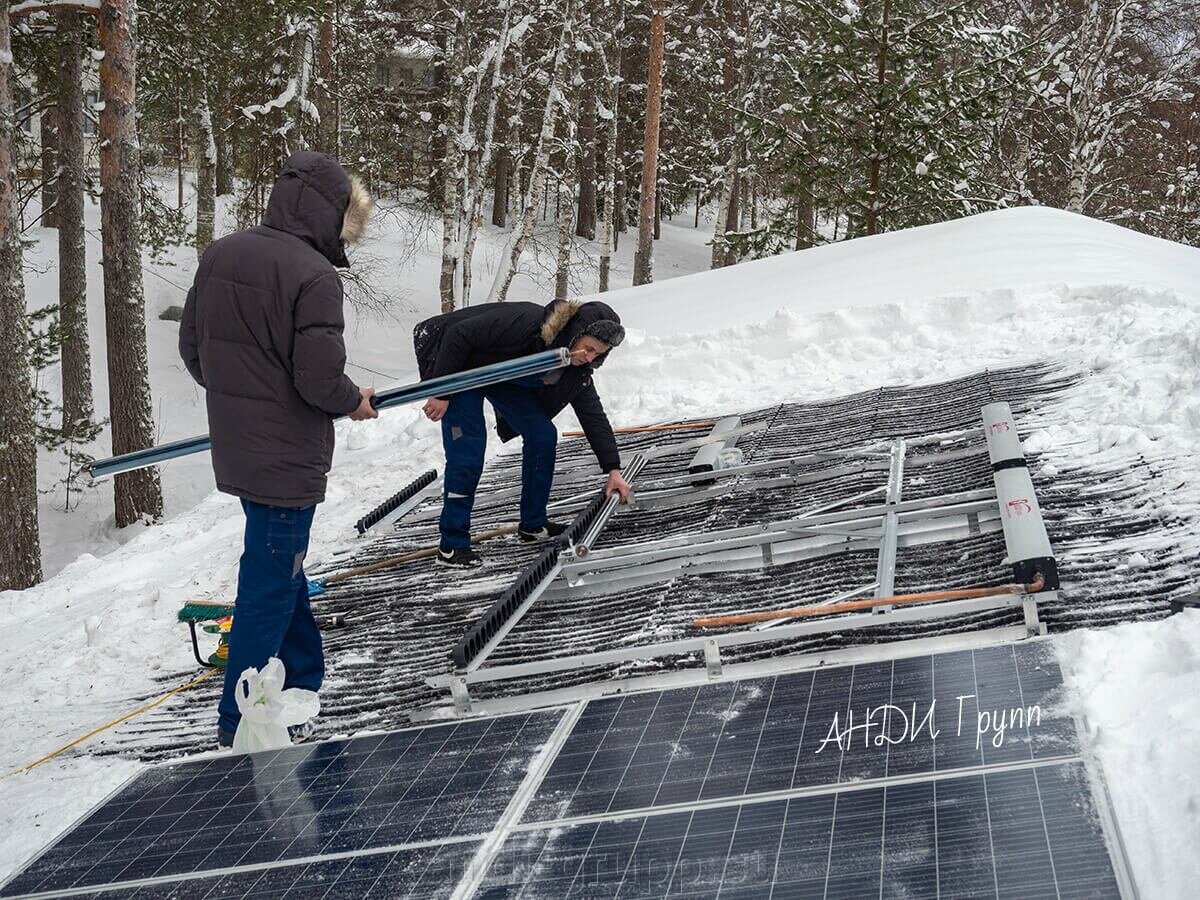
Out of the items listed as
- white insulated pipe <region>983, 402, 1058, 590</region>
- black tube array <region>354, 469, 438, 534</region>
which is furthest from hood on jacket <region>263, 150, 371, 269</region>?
black tube array <region>354, 469, 438, 534</region>

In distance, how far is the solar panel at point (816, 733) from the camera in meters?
2.82

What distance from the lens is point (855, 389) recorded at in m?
9.38

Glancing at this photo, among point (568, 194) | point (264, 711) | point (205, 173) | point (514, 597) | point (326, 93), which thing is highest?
point (326, 93)

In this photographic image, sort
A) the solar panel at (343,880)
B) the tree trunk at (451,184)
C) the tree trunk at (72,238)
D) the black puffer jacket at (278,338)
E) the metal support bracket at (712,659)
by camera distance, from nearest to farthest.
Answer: the solar panel at (343,880) → the metal support bracket at (712,659) → the black puffer jacket at (278,338) → the tree trunk at (72,238) → the tree trunk at (451,184)

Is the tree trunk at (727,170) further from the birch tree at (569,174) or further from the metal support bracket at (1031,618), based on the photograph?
the metal support bracket at (1031,618)

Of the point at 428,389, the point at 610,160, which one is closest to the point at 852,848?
the point at 428,389

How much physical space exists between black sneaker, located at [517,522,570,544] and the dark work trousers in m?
0.05

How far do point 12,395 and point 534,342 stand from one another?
749 centimetres

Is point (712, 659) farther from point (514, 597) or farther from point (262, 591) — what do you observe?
point (262, 591)

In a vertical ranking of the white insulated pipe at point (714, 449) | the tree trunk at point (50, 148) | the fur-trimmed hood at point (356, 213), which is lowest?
the white insulated pipe at point (714, 449)

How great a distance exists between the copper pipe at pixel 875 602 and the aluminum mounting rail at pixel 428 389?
1918mm

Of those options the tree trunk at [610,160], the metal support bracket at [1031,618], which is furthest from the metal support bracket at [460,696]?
the tree trunk at [610,160]

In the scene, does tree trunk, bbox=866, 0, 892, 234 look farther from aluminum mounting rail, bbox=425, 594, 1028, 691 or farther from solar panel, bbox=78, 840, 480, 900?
solar panel, bbox=78, 840, 480, 900

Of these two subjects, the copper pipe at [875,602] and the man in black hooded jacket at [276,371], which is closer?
the copper pipe at [875,602]
